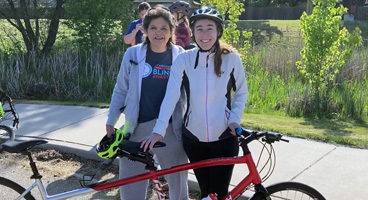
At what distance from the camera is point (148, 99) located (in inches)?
136

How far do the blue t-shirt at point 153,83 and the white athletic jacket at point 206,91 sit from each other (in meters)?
0.24

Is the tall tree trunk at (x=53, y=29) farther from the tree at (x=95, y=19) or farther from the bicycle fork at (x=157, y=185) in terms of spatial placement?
the bicycle fork at (x=157, y=185)

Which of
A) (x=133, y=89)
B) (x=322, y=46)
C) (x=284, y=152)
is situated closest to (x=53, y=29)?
(x=322, y=46)

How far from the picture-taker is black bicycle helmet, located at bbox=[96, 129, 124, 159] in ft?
10.1

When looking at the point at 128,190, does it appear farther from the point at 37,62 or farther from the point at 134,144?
the point at 37,62

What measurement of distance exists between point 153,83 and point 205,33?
1.93ft

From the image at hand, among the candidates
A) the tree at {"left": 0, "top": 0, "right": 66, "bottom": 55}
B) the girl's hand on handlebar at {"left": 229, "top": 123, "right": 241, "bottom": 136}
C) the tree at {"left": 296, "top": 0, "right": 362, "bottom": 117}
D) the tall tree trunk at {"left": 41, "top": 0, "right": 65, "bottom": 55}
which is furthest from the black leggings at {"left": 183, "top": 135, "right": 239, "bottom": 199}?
the tall tree trunk at {"left": 41, "top": 0, "right": 65, "bottom": 55}

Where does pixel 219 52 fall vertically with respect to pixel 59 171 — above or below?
above

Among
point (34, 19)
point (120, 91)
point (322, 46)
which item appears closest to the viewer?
point (120, 91)

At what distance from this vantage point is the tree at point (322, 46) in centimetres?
824

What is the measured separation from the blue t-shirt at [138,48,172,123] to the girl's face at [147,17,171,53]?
0.37 feet

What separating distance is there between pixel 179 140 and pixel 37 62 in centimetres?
921

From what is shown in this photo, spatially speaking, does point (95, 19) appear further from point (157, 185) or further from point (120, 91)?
point (157, 185)

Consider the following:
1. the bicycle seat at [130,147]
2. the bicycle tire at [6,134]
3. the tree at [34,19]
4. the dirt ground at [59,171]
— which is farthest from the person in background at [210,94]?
the tree at [34,19]
